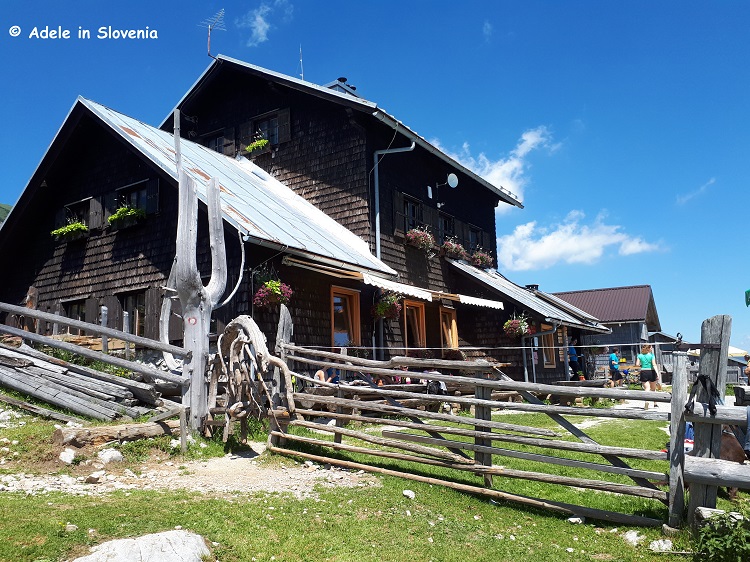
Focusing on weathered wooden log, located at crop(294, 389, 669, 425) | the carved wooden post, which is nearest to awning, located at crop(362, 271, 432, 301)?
the carved wooden post

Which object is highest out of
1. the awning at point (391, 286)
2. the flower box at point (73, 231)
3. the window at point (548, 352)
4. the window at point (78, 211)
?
the window at point (78, 211)

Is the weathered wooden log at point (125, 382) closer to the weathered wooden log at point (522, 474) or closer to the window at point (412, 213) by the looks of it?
the weathered wooden log at point (522, 474)

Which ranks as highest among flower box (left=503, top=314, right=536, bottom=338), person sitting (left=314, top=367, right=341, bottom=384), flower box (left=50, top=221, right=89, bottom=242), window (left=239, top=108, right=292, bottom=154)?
window (left=239, top=108, right=292, bottom=154)

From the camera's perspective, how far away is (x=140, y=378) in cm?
1178

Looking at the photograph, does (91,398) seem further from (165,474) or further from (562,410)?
(562,410)

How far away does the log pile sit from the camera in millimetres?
9219

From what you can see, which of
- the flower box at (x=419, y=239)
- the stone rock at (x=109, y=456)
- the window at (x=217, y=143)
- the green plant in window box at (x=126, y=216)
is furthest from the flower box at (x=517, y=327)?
the stone rock at (x=109, y=456)

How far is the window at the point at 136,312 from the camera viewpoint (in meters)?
14.8

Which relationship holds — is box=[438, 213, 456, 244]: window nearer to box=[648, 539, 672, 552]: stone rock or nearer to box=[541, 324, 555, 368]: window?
box=[541, 324, 555, 368]: window

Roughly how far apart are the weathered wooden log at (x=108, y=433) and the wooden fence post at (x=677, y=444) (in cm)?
607

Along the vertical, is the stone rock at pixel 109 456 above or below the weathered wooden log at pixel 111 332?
below

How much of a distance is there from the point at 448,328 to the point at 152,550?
15526 millimetres

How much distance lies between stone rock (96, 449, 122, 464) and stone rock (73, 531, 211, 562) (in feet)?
10.4

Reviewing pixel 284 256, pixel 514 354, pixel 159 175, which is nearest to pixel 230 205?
pixel 284 256
